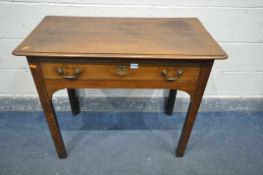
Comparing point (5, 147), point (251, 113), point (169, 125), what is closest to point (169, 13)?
point (169, 125)

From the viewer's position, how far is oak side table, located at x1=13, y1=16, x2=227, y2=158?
81cm

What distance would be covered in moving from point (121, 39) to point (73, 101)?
30.4 inches

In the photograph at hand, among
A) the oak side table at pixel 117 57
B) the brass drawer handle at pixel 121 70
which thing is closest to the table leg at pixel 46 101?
the oak side table at pixel 117 57

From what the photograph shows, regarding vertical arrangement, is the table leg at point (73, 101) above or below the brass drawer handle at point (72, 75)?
below

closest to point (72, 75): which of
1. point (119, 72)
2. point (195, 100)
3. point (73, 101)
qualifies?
point (119, 72)

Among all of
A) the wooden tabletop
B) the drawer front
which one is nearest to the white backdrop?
the wooden tabletop

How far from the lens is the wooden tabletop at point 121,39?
0.80 meters

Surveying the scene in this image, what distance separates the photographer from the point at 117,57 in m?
0.79

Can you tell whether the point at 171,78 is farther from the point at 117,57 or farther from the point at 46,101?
the point at 46,101

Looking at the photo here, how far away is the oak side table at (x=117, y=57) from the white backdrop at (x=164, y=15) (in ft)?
0.80

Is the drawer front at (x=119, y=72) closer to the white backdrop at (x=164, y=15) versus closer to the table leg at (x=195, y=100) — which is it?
the table leg at (x=195, y=100)

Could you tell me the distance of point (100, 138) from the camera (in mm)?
1421

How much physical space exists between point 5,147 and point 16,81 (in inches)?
17.7

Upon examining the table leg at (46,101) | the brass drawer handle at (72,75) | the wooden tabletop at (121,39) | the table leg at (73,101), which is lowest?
the table leg at (73,101)
